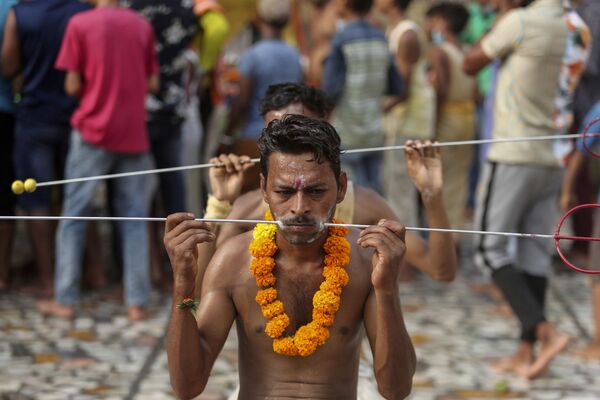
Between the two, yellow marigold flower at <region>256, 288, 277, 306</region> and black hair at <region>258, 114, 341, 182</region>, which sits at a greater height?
black hair at <region>258, 114, 341, 182</region>

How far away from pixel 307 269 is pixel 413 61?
500 centimetres

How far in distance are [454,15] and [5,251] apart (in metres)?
3.93

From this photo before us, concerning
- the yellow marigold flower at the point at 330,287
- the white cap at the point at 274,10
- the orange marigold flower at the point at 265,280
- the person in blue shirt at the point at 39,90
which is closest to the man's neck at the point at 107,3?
the person in blue shirt at the point at 39,90

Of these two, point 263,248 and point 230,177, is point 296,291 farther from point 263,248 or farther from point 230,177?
point 230,177

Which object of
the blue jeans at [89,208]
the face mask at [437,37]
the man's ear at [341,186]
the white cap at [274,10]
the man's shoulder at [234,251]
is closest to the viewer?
the man's ear at [341,186]

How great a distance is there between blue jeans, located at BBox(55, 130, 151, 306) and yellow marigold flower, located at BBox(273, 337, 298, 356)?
360 centimetres

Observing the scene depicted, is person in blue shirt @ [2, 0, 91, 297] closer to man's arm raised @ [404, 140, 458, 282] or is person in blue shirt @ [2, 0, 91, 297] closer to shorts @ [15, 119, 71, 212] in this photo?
shorts @ [15, 119, 71, 212]

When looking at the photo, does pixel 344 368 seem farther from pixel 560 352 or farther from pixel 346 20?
pixel 346 20

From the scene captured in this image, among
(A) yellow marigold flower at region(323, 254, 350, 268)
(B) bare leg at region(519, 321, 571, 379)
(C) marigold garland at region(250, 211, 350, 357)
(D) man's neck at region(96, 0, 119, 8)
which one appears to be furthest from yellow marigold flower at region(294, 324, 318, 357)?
(D) man's neck at region(96, 0, 119, 8)

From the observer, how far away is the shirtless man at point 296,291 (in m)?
3.37

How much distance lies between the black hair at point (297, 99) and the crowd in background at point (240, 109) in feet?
6.79

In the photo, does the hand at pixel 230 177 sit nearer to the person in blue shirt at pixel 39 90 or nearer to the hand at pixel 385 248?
the hand at pixel 385 248

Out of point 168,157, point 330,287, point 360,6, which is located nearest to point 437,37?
point 360,6

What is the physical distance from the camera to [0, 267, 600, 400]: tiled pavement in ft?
19.2
